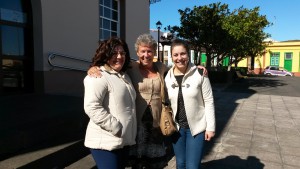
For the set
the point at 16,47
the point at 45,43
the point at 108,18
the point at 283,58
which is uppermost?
the point at 108,18

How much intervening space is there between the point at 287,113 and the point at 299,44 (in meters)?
38.1

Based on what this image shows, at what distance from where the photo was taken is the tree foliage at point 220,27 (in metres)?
17.4

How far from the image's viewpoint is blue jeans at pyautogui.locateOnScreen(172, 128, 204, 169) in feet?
9.29

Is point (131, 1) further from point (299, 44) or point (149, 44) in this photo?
point (299, 44)

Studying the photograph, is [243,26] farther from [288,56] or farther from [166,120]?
[288,56]

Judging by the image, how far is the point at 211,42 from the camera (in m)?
18.1

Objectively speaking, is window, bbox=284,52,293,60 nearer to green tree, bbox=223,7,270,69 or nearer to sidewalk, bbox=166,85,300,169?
green tree, bbox=223,7,270,69

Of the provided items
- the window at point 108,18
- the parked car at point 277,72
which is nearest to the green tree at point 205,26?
the window at point 108,18

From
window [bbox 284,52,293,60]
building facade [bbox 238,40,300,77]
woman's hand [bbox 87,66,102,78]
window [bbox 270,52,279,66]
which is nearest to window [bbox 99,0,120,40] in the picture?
woman's hand [bbox 87,66,102,78]

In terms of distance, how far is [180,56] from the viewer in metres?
2.81

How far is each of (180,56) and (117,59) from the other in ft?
2.29

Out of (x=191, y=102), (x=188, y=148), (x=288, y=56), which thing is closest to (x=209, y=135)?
(x=188, y=148)

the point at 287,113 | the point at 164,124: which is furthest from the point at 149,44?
the point at 287,113

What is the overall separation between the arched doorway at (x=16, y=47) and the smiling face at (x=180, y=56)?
15.8 feet
